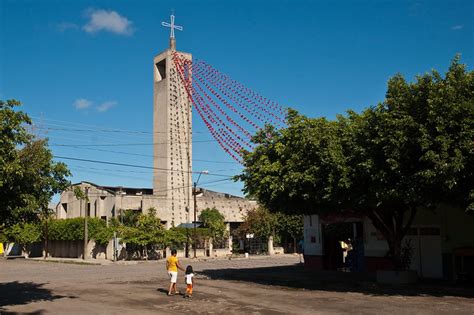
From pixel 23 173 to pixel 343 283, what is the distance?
44.9ft

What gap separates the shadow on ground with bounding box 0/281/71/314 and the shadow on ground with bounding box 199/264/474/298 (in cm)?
838

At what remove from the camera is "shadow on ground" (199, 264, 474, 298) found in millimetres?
18219

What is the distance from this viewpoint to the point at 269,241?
56375 millimetres

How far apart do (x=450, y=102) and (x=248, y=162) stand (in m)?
9.82

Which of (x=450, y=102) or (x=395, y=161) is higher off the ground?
(x=450, y=102)

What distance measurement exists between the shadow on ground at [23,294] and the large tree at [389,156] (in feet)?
29.4

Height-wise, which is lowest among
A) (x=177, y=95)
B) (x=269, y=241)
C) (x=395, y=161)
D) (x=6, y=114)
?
(x=269, y=241)

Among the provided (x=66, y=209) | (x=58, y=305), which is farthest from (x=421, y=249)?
(x=66, y=209)

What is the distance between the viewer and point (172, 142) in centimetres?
5806

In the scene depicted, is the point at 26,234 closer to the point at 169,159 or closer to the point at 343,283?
the point at 169,159

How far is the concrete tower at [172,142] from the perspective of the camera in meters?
58.3

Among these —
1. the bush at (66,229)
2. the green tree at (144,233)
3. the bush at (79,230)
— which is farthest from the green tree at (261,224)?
the bush at (66,229)

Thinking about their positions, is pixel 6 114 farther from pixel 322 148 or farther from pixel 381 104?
pixel 381 104

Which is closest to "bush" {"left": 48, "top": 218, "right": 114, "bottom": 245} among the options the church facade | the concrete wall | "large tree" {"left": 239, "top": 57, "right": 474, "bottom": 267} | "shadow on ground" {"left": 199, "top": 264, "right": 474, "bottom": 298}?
the church facade
